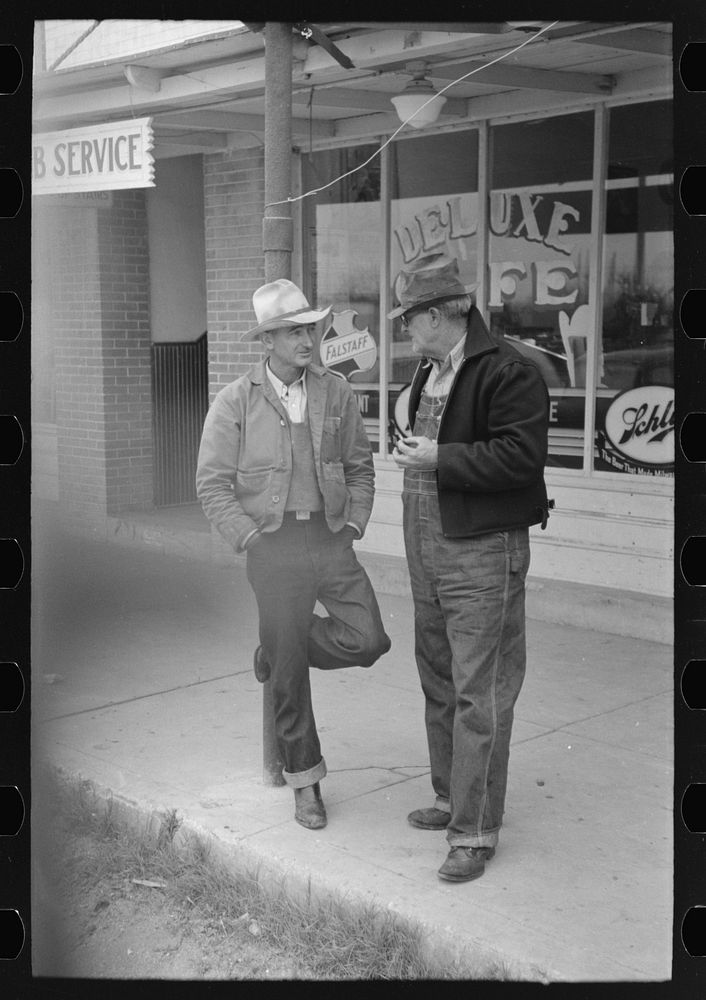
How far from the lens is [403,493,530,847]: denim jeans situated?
4.02 metres

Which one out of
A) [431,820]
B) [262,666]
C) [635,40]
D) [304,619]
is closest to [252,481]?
[304,619]

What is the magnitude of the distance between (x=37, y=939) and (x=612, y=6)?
3.30 metres

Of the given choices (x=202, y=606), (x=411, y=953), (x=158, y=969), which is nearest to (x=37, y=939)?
(x=158, y=969)

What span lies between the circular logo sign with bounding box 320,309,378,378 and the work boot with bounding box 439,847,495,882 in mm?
5197

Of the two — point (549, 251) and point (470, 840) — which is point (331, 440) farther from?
point (549, 251)

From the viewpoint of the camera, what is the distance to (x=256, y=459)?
4.43m

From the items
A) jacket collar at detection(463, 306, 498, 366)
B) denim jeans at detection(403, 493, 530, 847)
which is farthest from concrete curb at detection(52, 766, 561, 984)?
jacket collar at detection(463, 306, 498, 366)

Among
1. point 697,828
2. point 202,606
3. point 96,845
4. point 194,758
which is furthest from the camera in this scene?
point 202,606

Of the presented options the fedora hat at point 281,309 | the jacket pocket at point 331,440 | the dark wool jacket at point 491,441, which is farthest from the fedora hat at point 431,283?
the jacket pocket at point 331,440

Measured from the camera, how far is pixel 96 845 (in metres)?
4.69

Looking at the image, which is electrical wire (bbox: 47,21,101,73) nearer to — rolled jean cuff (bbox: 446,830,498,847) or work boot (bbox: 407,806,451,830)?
work boot (bbox: 407,806,451,830)

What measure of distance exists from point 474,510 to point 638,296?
3549 millimetres
